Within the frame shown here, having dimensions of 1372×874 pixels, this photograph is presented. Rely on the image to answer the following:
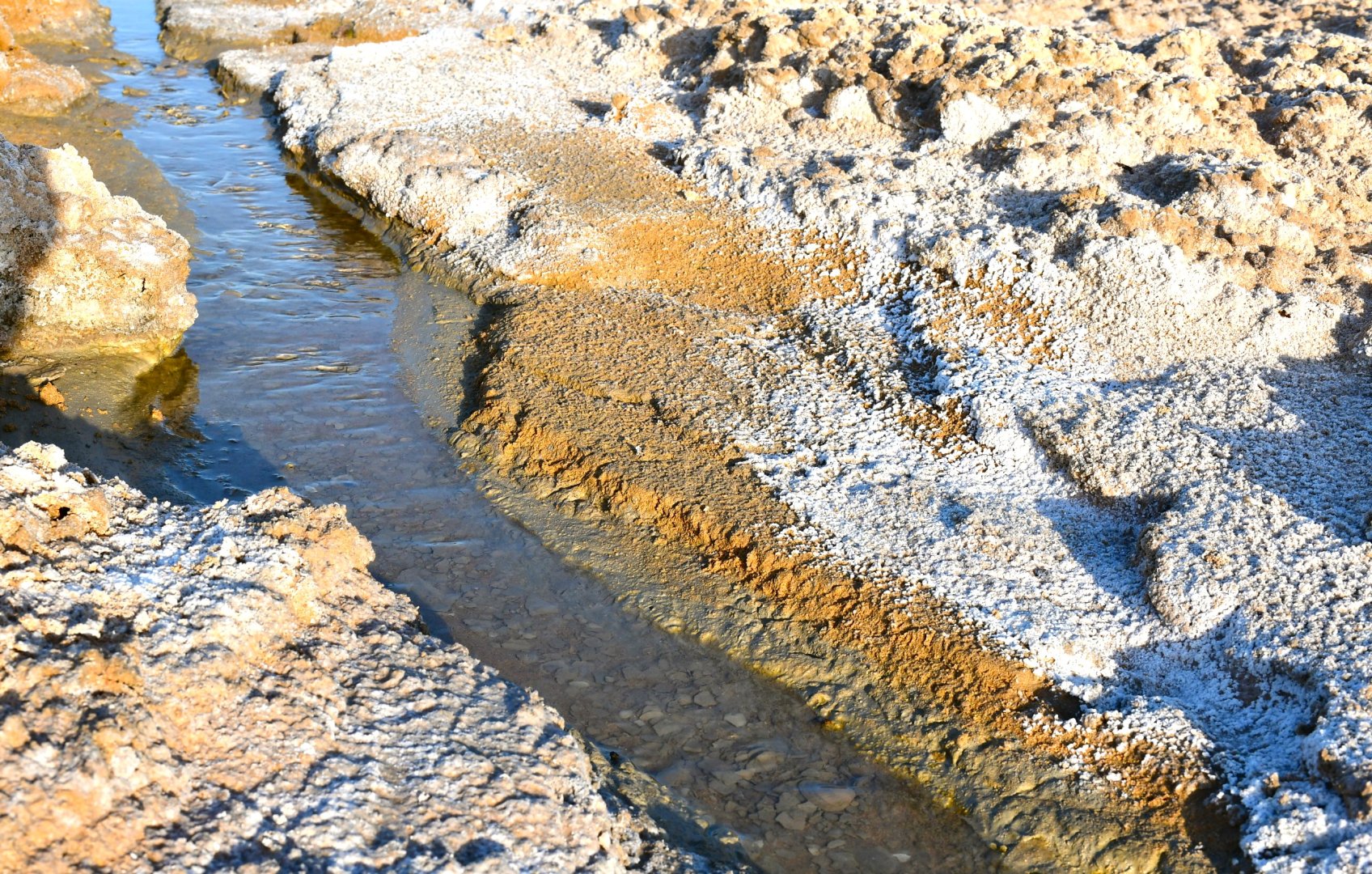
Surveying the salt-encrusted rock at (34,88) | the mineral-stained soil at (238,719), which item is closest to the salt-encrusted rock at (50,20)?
the salt-encrusted rock at (34,88)

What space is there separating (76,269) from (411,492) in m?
2.46

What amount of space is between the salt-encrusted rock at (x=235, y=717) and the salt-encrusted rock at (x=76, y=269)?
2.83m

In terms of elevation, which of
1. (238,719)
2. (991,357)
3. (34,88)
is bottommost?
(34,88)

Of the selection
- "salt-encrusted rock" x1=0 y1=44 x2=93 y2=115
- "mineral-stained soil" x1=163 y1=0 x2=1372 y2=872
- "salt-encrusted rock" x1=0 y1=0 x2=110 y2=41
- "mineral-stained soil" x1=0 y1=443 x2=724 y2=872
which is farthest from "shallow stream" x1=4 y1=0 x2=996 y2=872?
"salt-encrusted rock" x1=0 y1=0 x2=110 y2=41

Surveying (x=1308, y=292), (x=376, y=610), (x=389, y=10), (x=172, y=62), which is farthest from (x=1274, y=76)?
(x=172, y=62)

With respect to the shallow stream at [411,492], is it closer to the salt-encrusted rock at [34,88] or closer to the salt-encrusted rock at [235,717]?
the salt-encrusted rock at [235,717]

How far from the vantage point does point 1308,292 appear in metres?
5.75

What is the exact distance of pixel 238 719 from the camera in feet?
10.0

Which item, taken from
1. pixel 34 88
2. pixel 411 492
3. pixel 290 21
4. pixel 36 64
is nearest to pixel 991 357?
pixel 411 492

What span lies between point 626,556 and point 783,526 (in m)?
0.69

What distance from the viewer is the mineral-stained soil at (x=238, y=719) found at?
8.85 feet

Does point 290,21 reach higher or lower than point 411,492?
higher

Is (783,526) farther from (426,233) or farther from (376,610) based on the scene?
(426,233)

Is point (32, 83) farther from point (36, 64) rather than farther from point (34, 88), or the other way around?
point (36, 64)
